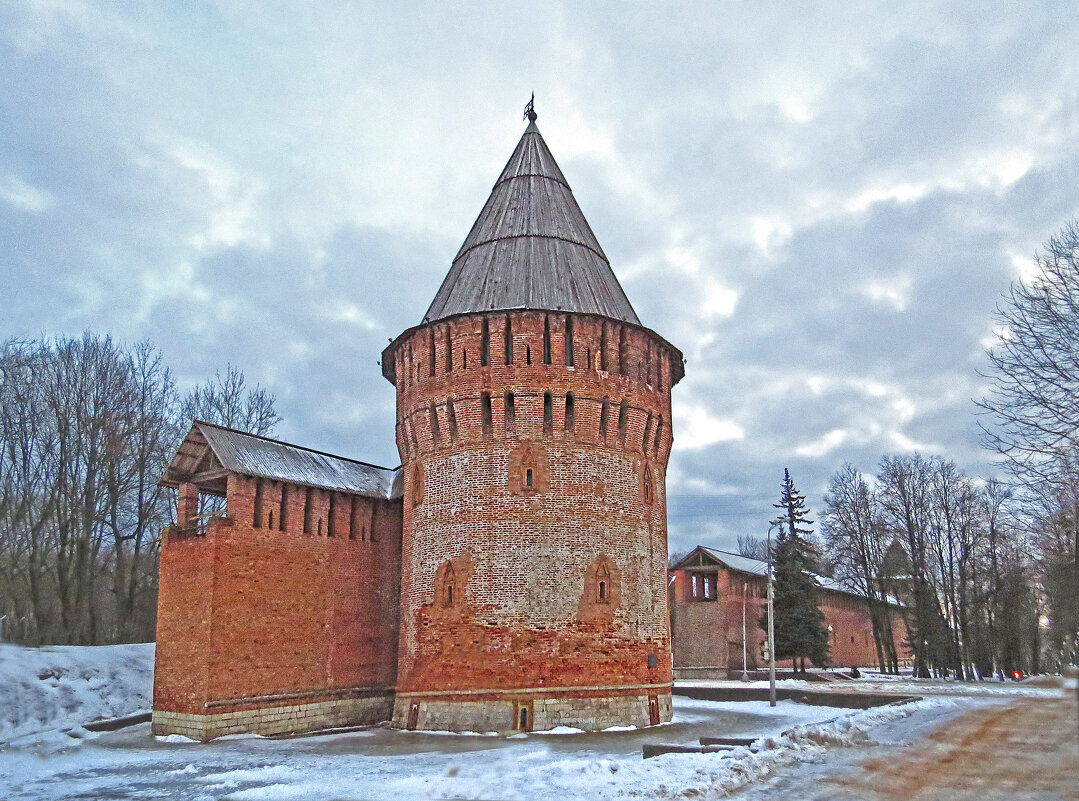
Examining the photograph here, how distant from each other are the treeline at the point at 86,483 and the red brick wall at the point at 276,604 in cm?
241

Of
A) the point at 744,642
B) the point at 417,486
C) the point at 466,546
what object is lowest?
the point at 744,642

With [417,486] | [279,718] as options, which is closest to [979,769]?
[417,486]

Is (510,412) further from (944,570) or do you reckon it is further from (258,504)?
(944,570)

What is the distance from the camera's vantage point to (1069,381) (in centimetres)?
1340

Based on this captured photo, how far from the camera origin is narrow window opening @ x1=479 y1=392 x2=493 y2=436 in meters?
Result: 22.8

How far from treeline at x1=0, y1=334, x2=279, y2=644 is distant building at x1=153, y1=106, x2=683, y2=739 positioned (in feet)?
11.6

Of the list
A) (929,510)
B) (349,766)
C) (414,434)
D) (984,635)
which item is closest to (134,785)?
(349,766)

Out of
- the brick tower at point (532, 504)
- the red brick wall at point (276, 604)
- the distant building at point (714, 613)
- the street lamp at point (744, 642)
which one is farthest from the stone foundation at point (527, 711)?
the distant building at point (714, 613)

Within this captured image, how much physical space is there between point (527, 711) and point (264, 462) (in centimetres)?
949

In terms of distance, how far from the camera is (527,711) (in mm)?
20688

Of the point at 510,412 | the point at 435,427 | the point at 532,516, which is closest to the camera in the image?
the point at 532,516

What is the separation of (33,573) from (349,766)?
745 cm

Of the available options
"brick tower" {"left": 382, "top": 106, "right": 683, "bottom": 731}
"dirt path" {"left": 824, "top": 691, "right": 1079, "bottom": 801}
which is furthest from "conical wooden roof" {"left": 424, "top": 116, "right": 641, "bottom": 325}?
"dirt path" {"left": 824, "top": 691, "right": 1079, "bottom": 801}

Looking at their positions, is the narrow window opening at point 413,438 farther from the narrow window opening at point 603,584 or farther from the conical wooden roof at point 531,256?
the narrow window opening at point 603,584
